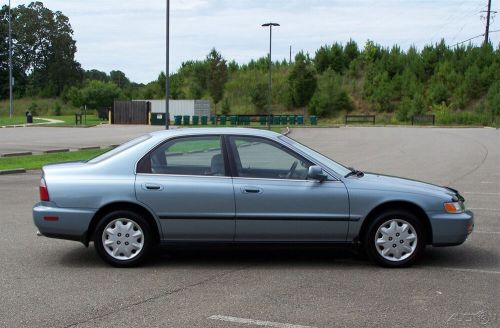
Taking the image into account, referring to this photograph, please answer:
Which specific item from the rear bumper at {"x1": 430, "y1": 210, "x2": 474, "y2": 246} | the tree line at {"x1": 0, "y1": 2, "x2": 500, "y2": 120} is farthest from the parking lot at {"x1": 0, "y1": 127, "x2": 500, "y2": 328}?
the tree line at {"x1": 0, "y1": 2, "x2": 500, "y2": 120}

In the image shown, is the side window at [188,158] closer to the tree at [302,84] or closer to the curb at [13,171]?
the curb at [13,171]

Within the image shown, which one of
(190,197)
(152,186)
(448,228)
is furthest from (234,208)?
(448,228)

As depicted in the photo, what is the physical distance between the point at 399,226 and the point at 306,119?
57998 mm

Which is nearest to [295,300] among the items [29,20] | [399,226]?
[399,226]

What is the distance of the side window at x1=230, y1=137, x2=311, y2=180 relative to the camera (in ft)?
21.2

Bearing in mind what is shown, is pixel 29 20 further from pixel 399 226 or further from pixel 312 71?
pixel 399 226

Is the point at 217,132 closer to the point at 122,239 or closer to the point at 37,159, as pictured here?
the point at 122,239

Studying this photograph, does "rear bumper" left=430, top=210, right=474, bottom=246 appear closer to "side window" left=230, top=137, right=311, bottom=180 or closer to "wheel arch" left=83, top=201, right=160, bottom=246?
"side window" left=230, top=137, right=311, bottom=180

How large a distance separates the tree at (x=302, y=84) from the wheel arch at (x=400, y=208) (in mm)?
64119

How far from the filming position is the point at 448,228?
6391 mm

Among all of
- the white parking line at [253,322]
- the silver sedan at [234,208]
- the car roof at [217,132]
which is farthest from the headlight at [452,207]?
the white parking line at [253,322]

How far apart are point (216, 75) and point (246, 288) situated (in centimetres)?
6473

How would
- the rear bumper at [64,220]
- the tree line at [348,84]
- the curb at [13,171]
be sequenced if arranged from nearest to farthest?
the rear bumper at [64,220] → the curb at [13,171] → the tree line at [348,84]

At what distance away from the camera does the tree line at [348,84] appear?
64.2 metres
